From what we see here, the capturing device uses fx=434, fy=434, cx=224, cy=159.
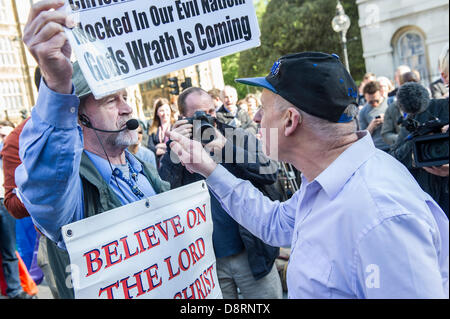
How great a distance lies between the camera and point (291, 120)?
162 centimetres

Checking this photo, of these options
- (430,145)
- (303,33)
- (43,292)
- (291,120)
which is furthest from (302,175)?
(303,33)

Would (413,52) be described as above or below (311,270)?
below

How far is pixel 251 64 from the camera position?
97.0 ft

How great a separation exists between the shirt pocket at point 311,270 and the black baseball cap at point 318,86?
47cm

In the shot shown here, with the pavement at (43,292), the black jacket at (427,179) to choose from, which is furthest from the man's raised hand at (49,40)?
the pavement at (43,292)

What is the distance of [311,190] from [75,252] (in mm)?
856

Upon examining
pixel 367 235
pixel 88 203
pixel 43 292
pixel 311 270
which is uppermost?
pixel 88 203

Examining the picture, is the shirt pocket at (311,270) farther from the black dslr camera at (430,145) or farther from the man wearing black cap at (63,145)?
the black dslr camera at (430,145)

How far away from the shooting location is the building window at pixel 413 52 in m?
19.7

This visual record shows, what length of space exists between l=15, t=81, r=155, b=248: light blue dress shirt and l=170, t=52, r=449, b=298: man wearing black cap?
0.74 m

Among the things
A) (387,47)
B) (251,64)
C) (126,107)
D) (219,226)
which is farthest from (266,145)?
(251,64)

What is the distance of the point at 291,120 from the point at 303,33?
27.6 meters

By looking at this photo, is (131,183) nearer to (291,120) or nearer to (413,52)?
(291,120)

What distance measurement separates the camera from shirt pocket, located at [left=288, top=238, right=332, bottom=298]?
4.42 ft
